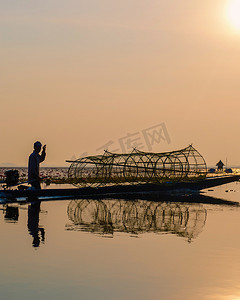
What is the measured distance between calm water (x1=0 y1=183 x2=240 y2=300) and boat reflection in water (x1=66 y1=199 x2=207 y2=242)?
4 centimetres

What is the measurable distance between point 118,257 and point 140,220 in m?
8.41

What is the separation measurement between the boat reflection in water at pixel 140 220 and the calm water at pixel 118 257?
4 centimetres

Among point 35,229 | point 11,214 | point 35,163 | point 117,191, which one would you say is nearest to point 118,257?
point 35,229

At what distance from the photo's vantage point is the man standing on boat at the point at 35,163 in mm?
30808

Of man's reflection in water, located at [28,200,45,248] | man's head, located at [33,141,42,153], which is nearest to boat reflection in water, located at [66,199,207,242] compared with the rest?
man's reflection in water, located at [28,200,45,248]

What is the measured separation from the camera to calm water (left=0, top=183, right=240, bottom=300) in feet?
31.7

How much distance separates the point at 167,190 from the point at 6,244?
3130 centimetres

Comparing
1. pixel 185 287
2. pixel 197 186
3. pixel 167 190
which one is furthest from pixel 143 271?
pixel 197 186

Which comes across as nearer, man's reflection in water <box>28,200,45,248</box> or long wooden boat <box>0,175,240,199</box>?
man's reflection in water <box>28,200,45,248</box>

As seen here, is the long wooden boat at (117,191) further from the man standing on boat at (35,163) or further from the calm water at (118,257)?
the calm water at (118,257)

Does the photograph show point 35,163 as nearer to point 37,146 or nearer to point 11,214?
point 37,146

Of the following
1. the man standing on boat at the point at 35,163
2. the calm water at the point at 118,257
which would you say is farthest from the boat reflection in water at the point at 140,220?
the man standing on boat at the point at 35,163

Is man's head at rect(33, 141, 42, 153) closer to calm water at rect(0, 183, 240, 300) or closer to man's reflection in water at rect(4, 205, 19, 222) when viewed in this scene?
man's reflection in water at rect(4, 205, 19, 222)

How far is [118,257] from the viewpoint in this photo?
12812 millimetres
